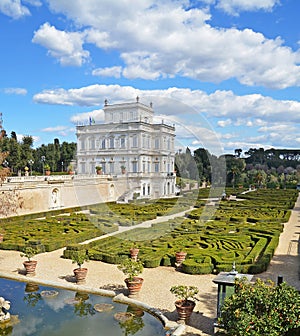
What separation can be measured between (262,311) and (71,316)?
15.4 ft

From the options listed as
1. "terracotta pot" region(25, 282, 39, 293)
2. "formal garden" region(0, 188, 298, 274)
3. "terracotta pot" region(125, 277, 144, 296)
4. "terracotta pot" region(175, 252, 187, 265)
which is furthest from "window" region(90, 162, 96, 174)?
"terracotta pot" region(125, 277, 144, 296)

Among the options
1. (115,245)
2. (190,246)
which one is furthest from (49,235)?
(190,246)

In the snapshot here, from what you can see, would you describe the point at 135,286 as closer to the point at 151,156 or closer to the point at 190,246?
the point at 190,246

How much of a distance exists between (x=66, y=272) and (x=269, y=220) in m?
14.3

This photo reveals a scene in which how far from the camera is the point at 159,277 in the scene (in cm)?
1187

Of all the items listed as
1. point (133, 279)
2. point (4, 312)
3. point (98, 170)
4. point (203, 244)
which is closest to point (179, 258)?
point (203, 244)

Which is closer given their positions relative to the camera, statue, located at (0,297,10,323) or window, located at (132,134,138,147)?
statue, located at (0,297,10,323)

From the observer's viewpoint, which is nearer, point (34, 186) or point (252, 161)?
point (34, 186)

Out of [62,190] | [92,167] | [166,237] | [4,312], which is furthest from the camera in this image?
[92,167]

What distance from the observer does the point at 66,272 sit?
1248 centimetres

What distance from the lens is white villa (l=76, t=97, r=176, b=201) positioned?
2702cm

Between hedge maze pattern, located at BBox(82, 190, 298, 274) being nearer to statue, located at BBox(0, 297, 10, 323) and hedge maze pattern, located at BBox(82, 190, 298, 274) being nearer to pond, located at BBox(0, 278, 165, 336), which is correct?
pond, located at BBox(0, 278, 165, 336)

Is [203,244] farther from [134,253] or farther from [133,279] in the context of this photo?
[133,279]

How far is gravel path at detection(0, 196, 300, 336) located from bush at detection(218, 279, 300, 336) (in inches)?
50.7
